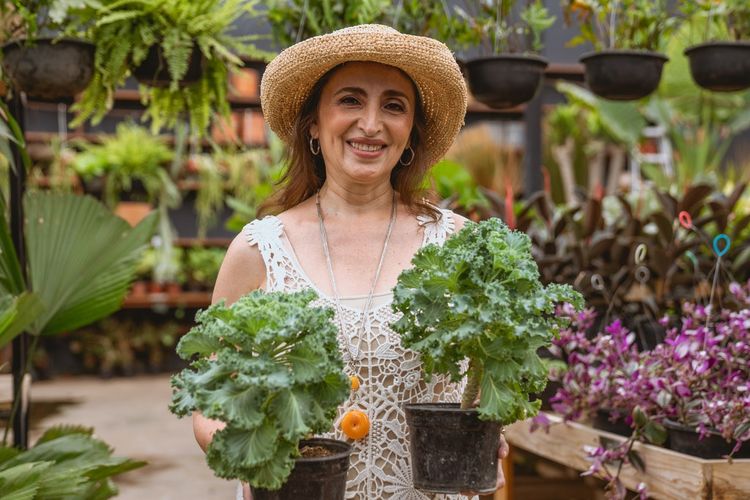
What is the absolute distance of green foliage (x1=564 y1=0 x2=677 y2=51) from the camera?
3.19 metres

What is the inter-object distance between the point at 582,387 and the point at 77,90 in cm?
158

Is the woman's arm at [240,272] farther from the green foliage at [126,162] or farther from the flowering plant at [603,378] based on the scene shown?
the green foliage at [126,162]

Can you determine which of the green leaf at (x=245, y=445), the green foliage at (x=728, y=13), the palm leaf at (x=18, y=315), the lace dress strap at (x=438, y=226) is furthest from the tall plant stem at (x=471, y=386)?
the green foliage at (x=728, y=13)

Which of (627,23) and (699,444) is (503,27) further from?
(699,444)

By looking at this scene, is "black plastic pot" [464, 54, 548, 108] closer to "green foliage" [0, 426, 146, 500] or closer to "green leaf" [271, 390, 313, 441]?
"green foliage" [0, 426, 146, 500]

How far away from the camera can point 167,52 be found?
263 centimetres

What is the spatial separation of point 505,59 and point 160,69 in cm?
106

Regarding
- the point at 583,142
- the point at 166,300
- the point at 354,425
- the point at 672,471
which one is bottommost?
the point at 166,300

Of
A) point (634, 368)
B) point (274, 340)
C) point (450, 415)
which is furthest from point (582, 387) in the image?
point (274, 340)

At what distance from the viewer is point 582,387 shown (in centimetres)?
249

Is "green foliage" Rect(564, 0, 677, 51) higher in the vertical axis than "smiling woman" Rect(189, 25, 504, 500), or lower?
higher

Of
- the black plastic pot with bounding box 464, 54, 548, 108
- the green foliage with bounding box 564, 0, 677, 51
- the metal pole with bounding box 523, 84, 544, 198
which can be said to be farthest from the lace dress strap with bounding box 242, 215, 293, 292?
the metal pole with bounding box 523, 84, 544, 198

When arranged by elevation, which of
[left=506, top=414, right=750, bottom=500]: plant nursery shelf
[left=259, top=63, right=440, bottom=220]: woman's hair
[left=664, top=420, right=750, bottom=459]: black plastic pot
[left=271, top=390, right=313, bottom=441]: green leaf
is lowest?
[left=506, top=414, right=750, bottom=500]: plant nursery shelf

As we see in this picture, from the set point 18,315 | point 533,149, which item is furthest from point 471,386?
point 533,149
